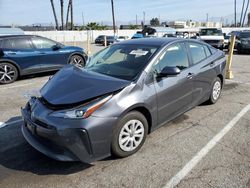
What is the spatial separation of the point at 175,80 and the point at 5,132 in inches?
115

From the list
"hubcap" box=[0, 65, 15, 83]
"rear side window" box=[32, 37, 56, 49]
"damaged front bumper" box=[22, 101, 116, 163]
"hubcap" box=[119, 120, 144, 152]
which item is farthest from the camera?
"rear side window" box=[32, 37, 56, 49]

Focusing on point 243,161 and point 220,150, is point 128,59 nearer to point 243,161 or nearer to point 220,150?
point 220,150

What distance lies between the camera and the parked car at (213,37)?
19.1m

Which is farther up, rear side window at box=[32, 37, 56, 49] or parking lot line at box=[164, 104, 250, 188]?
rear side window at box=[32, 37, 56, 49]

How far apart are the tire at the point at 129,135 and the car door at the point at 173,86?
407mm

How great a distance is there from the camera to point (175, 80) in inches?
162

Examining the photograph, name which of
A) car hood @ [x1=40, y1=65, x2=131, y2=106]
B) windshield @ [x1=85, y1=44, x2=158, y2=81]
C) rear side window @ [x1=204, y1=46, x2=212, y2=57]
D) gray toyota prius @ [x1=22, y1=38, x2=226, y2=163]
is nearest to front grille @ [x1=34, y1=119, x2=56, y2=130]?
gray toyota prius @ [x1=22, y1=38, x2=226, y2=163]

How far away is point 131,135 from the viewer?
3.50m

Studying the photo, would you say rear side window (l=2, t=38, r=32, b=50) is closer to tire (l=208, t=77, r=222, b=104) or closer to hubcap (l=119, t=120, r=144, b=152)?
tire (l=208, t=77, r=222, b=104)

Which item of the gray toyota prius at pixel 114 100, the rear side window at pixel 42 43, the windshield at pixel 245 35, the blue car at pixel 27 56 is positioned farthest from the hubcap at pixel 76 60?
the windshield at pixel 245 35

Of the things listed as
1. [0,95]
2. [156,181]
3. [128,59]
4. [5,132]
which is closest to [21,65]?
[0,95]

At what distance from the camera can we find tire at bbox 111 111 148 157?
10.9 ft

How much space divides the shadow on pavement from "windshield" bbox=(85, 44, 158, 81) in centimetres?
138

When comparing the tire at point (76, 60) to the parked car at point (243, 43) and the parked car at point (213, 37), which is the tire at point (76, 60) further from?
the parked car at point (213, 37)
